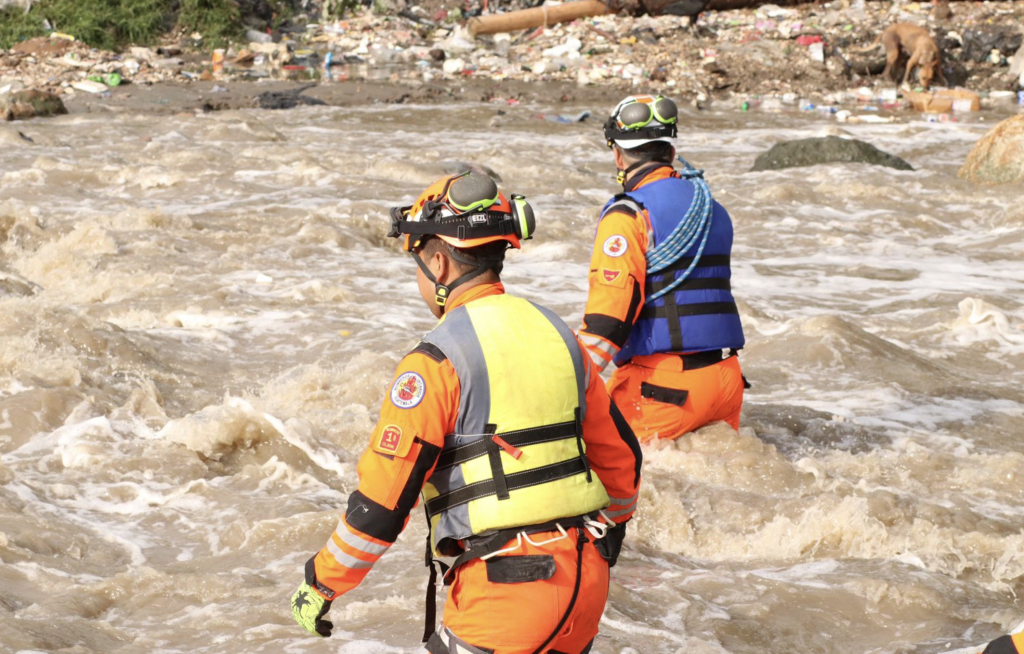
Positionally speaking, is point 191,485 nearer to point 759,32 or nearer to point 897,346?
point 897,346

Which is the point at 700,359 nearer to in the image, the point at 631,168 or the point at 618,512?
the point at 631,168

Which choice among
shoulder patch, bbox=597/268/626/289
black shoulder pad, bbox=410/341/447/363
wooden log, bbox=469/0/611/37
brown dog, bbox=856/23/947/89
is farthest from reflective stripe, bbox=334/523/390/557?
wooden log, bbox=469/0/611/37

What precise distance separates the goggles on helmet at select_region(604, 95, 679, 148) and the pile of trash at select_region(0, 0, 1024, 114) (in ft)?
54.6

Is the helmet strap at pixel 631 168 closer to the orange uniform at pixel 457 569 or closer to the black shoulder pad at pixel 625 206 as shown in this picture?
the black shoulder pad at pixel 625 206

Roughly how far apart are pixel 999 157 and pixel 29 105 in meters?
13.4

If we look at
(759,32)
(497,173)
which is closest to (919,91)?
(759,32)

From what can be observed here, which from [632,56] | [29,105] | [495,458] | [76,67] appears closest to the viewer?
[495,458]

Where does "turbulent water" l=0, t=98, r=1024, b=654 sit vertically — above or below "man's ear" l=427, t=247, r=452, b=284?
below

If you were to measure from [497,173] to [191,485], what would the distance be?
361 inches

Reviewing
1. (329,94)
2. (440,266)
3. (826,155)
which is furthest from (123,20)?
(440,266)

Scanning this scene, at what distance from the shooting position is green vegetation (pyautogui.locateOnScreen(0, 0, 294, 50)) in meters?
22.9

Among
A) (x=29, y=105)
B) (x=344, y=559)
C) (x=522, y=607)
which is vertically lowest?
(x=29, y=105)

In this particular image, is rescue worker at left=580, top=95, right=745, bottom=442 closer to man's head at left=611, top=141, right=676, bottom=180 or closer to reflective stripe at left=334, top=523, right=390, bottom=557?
man's head at left=611, top=141, right=676, bottom=180

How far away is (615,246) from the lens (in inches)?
166
